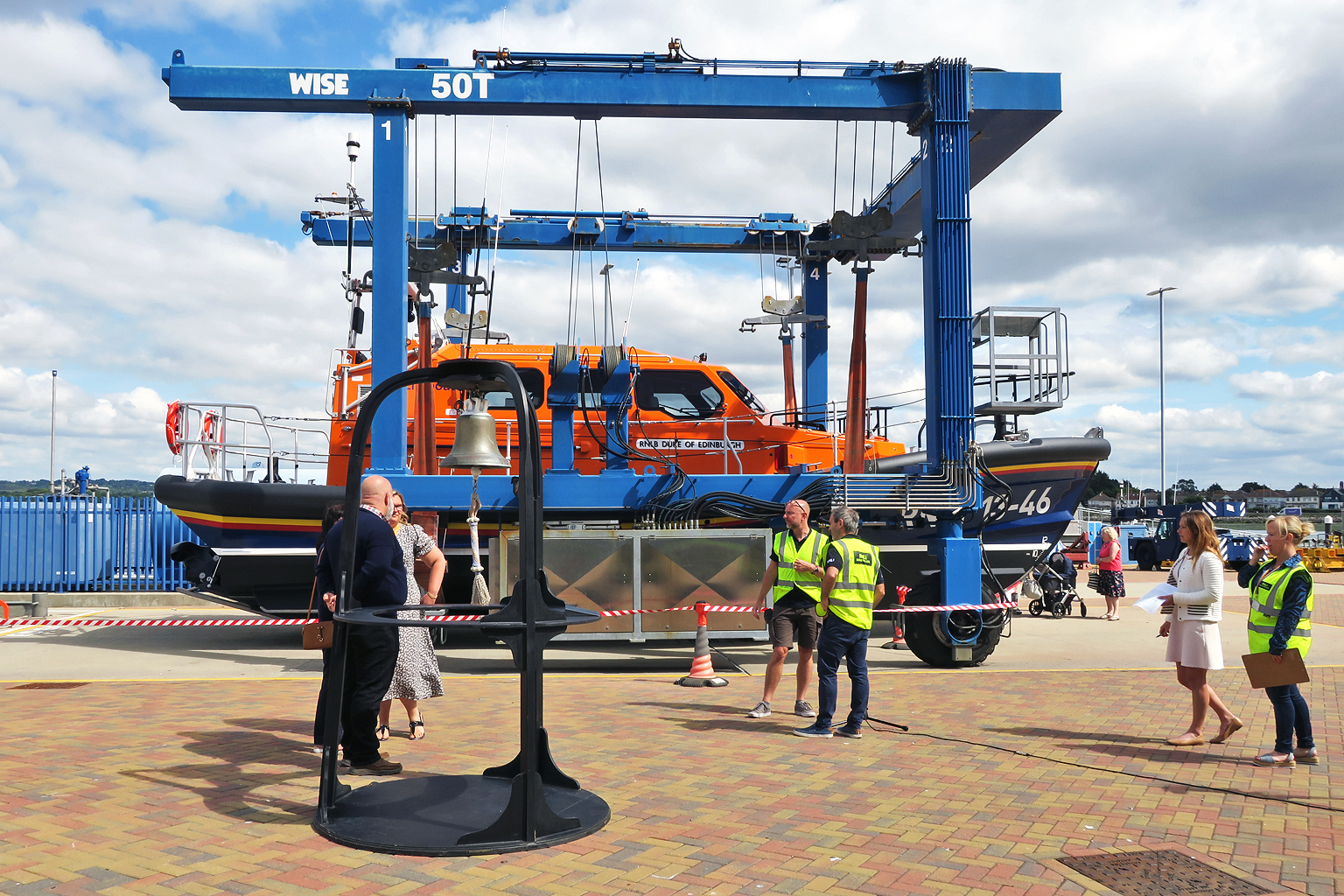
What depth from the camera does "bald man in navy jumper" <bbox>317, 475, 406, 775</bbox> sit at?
545cm

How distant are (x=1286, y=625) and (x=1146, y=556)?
82.8ft

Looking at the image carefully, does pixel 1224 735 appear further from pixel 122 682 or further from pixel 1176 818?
pixel 122 682

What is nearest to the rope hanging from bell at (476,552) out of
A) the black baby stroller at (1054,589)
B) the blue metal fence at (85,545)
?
the black baby stroller at (1054,589)

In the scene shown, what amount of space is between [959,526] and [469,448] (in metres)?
5.24

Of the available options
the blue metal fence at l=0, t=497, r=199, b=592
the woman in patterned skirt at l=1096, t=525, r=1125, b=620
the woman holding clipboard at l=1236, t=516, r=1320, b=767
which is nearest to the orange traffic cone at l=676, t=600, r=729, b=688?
the woman holding clipboard at l=1236, t=516, r=1320, b=767

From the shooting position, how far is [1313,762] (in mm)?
5832

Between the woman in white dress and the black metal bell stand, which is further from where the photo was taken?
the woman in white dress

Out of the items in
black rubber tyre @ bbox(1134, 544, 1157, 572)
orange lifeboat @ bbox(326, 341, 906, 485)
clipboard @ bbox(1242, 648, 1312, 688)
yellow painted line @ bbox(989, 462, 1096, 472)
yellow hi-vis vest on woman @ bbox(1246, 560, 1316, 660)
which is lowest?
black rubber tyre @ bbox(1134, 544, 1157, 572)

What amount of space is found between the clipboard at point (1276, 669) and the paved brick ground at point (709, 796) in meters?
0.52

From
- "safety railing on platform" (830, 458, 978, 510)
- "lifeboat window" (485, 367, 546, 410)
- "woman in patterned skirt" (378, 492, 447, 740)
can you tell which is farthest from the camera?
"lifeboat window" (485, 367, 546, 410)

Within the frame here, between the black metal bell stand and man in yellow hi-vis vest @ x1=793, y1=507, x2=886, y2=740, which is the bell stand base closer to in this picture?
the black metal bell stand

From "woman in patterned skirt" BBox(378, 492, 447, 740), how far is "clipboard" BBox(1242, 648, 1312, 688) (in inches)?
190

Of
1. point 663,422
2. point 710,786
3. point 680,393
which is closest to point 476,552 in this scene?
point 663,422

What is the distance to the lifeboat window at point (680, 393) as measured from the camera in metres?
12.3
